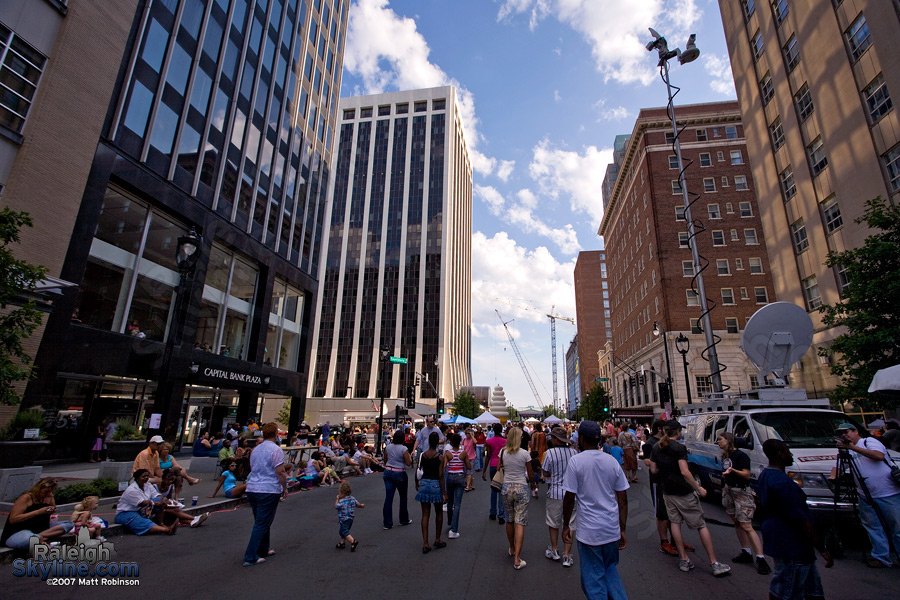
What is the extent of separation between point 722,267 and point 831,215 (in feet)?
82.8

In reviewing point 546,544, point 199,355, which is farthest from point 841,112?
point 199,355

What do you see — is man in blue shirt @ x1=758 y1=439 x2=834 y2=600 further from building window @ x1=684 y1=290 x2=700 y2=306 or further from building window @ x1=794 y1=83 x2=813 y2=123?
building window @ x1=684 y1=290 x2=700 y2=306

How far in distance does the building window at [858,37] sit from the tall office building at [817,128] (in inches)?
2.0

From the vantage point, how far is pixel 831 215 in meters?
23.5

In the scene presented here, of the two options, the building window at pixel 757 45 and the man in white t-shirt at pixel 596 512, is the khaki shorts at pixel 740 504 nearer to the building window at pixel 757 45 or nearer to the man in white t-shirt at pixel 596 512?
the man in white t-shirt at pixel 596 512

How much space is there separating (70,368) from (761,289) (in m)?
55.5

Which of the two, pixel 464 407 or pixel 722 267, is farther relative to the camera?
pixel 464 407

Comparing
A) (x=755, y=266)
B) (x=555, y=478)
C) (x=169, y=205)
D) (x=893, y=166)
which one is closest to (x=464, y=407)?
(x=755, y=266)

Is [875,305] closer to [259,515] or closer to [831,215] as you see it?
[831,215]

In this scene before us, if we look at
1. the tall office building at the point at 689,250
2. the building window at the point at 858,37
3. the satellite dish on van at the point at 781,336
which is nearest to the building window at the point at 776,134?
the building window at the point at 858,37

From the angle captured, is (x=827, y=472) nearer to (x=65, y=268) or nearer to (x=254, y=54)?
(x=65, y=268)

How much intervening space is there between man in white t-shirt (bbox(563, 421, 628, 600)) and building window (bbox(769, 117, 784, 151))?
108 feet

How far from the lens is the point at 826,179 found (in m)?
23.6

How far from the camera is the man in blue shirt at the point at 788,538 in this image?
156 inches
